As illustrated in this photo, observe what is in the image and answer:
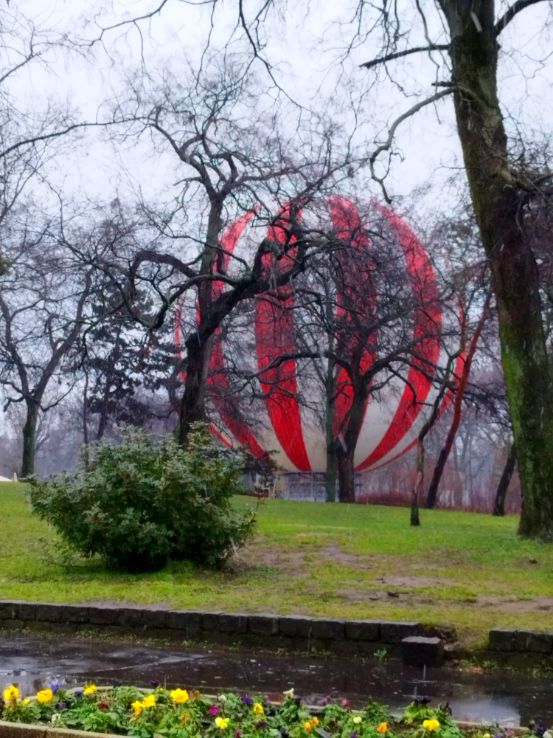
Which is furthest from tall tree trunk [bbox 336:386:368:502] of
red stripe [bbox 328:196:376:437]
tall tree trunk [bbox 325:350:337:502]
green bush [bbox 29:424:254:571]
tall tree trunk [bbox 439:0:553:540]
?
green bush [bbox 29:424:254:571]

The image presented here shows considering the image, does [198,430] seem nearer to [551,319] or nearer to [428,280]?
[551,319]

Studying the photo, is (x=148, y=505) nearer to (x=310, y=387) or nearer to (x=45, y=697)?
(x=45, y=697)

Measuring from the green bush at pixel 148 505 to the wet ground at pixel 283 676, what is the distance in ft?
13.0

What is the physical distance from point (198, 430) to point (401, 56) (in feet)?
25.5

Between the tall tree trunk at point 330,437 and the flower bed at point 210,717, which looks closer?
the flower bed at point 210,717

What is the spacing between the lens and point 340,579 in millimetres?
14914

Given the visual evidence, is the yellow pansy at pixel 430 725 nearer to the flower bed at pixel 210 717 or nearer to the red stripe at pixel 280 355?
the flower bed at pixel 210 717

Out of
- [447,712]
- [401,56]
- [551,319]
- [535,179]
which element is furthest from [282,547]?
[551,319]

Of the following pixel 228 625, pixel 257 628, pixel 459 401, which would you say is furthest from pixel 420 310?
pixel 257 628

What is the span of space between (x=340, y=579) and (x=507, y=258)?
293 inches

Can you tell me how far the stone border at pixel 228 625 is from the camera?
10586mm

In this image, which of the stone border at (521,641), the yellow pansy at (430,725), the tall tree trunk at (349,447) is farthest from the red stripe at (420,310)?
the yellow pansy at (430,725)

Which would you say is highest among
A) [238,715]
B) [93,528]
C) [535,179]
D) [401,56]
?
[401,56]

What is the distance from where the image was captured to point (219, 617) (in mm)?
11297
